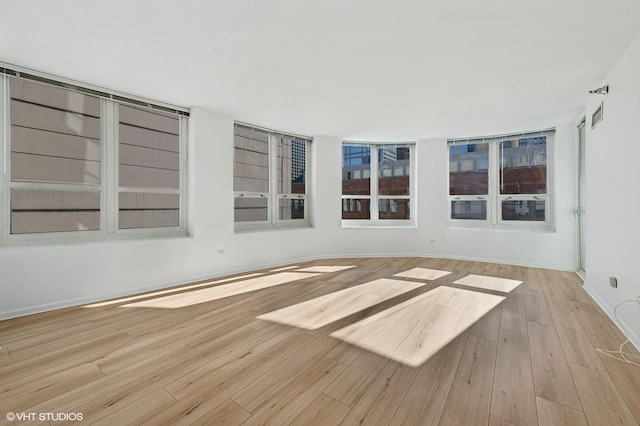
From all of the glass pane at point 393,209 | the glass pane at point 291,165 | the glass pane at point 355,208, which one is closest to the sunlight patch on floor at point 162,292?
the glass pane at point 291,165

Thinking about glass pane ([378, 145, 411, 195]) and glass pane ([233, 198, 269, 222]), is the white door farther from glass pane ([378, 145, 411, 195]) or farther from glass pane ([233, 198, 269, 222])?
glass pane ([233, 198, 269, 222])

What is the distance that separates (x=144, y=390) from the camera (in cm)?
169

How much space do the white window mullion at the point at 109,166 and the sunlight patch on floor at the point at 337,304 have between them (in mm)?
2445

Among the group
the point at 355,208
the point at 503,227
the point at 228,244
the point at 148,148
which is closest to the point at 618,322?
the point at 503,227

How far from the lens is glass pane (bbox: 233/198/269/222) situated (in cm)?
501

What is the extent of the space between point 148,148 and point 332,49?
2.96 meters

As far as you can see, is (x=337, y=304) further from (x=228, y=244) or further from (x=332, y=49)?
(x=332, y=49)

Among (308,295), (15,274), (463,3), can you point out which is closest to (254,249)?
(308,295)

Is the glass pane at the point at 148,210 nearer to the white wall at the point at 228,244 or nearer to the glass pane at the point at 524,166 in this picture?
the white wall at the point at 228,244

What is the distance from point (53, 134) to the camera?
10.6 ft

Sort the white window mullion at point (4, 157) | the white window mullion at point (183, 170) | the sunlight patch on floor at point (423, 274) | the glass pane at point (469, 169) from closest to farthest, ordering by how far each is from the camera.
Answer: the white window mullion at point (4, 157), the white window mullion at point (183, 170), the sunlight patch on floor at point (423, 274), the glass pane at point (469, 169)

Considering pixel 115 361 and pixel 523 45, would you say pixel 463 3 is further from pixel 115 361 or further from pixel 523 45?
pixel 115 361

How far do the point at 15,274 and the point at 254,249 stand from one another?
9.26 feet

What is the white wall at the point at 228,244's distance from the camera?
300cm
